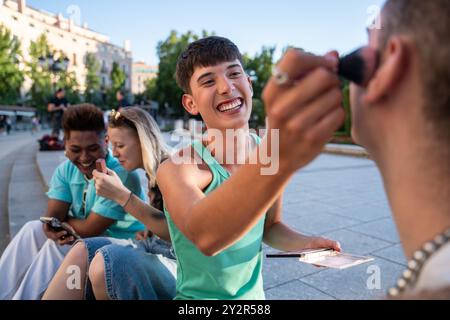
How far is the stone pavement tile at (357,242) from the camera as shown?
348cm

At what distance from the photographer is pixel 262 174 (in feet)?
2.72

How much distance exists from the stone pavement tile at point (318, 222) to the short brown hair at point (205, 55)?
112 inches

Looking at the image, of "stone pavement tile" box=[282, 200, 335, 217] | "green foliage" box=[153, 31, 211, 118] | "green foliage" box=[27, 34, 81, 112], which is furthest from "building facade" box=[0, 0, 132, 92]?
"stone pavement tile" box=[282, 200, 335, 217]

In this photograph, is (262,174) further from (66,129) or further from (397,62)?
(66,129)

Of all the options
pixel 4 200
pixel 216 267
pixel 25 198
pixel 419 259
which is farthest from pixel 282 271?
pixel 4 200

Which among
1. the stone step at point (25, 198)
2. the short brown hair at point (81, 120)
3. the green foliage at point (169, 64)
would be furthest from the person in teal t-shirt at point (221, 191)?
the green foliage at point (169, 64)

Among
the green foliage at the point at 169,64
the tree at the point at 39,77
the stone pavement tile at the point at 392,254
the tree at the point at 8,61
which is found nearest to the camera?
Answer: the stone pavement tile at the point at 392,254

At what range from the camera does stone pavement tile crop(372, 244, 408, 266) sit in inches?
127

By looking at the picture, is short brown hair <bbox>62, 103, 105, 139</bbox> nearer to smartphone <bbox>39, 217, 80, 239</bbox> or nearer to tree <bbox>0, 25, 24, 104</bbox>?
smartphone <bbox>39, 217, 80, 239</bbox>

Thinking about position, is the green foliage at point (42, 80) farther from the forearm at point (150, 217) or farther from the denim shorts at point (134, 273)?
the denim shorts at point (134, 273)

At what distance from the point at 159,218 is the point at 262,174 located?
1238 millimetres

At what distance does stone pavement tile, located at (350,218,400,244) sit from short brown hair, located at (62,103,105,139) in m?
2.93

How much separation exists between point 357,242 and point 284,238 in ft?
7.65

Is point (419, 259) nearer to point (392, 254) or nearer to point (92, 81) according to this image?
point (392, 254)
